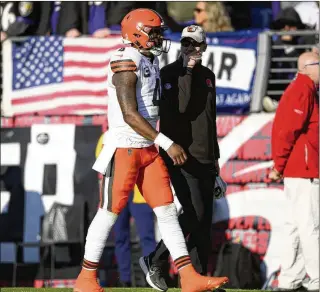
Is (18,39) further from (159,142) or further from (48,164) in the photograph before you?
(159,142)

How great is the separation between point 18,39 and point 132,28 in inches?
177

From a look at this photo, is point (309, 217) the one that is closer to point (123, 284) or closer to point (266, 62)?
point (123, 284)

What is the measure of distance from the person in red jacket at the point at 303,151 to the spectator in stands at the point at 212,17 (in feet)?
8.26

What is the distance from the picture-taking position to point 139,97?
726 cm

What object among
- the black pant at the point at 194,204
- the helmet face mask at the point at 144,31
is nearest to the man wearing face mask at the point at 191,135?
the black pant at the point at 194,204

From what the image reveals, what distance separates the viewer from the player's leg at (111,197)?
7.28 meters

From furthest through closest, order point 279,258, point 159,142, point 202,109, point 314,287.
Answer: point 279,258 → point 314,287 → point 202,109 → point 159,142

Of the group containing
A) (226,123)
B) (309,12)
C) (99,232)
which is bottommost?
(99,232)

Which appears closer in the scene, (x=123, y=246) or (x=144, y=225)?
(x=144, y=225)

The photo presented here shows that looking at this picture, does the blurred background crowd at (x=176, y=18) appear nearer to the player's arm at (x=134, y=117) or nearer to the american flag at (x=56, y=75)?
the american flag at (x=56, y=75)

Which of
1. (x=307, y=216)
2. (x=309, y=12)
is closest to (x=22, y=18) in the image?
(x=309, y=12)

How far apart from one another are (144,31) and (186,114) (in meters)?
0.82

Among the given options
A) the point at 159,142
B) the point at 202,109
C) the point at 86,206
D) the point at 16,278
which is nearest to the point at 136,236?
the point at 86,206

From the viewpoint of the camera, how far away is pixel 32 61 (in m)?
11.7
